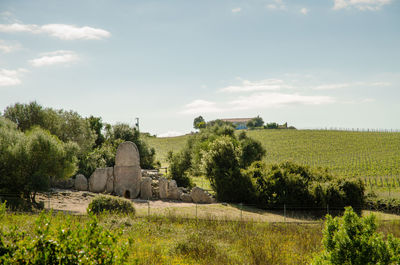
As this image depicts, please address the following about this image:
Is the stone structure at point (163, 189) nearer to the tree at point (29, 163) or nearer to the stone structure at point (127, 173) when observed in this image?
the stone structure at point (127, 173)

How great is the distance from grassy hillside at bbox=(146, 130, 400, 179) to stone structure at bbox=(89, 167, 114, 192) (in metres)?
23.7

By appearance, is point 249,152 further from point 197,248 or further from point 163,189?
point 197,248

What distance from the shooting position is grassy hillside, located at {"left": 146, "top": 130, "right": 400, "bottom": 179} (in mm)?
52344

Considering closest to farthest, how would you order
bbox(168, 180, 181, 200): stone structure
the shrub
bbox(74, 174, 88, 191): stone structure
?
the shrub
bbox(168, 180, 181, 200): stone structure
bbox(74, 174, 88, 191): stone structure

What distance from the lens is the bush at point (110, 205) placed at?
1805 cm

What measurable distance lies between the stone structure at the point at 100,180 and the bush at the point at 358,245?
23157 millimetres

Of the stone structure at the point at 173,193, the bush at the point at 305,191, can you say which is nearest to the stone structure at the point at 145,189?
the stone structure at the point at 173,193

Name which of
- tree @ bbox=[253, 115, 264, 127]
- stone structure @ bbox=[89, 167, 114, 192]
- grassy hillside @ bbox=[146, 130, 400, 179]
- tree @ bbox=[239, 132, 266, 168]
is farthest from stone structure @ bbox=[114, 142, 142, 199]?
tree @ bbox=[253, 115, 264, 127]

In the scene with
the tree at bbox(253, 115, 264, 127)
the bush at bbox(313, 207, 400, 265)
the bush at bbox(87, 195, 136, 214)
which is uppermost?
the tree at bbox(253, 115, 264, 127)

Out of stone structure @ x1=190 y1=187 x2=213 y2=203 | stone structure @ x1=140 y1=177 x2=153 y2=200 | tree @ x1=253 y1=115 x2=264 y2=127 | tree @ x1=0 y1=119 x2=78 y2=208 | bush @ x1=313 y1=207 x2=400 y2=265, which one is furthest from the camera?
tree @ x1=253 y1=115 x2=264 y2=127

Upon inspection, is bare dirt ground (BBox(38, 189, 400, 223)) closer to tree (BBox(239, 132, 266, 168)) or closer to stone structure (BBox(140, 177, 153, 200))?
stone structure (BBox(140, 177, 153, 200))

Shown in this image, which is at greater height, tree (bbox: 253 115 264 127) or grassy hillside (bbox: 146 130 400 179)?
tree (bbox: 253 115 264 127)

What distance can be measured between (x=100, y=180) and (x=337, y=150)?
53197 millimetres

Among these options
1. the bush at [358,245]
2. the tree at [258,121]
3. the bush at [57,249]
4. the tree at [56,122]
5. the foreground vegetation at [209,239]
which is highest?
the tree at [258,121]
